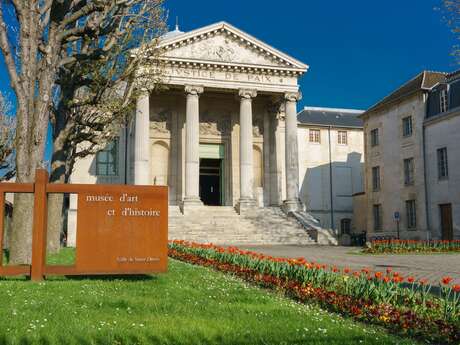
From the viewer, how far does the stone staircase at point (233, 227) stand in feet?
103

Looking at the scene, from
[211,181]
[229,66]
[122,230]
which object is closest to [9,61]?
[122,230]

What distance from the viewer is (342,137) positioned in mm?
49875

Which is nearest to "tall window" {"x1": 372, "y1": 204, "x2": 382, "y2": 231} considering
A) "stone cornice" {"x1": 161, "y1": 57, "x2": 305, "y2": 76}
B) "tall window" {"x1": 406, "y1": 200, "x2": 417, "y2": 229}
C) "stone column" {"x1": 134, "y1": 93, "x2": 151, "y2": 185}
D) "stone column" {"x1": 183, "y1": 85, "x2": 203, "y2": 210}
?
"tall window" {"x1": 406, "y1": 200, "x2": 417, "y2": 229}

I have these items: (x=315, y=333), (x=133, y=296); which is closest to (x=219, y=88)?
(x=133, y=296)

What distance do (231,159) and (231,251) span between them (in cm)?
2587

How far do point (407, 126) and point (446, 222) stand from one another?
792 centimetres

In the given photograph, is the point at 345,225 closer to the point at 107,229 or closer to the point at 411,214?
the point at 411,214

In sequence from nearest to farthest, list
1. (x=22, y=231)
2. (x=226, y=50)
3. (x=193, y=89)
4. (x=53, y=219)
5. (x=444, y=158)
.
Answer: (x=22, y=231), (x=53, y=219), (x=444, y=158), (x=193, y=89), (x=226, y=50)

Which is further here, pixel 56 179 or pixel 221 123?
pixel 221 123

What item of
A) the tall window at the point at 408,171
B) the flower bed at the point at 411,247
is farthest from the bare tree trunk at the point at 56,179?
the tall window at the point at 408,171

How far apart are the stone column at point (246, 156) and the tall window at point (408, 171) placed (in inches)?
444

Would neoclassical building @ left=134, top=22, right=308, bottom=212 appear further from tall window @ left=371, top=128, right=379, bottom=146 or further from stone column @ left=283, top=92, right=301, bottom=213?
tall window @ left=371, top=128, right=379, bottom=146

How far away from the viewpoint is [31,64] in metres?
14.0

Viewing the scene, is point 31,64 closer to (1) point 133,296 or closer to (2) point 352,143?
(1) point 133,296
